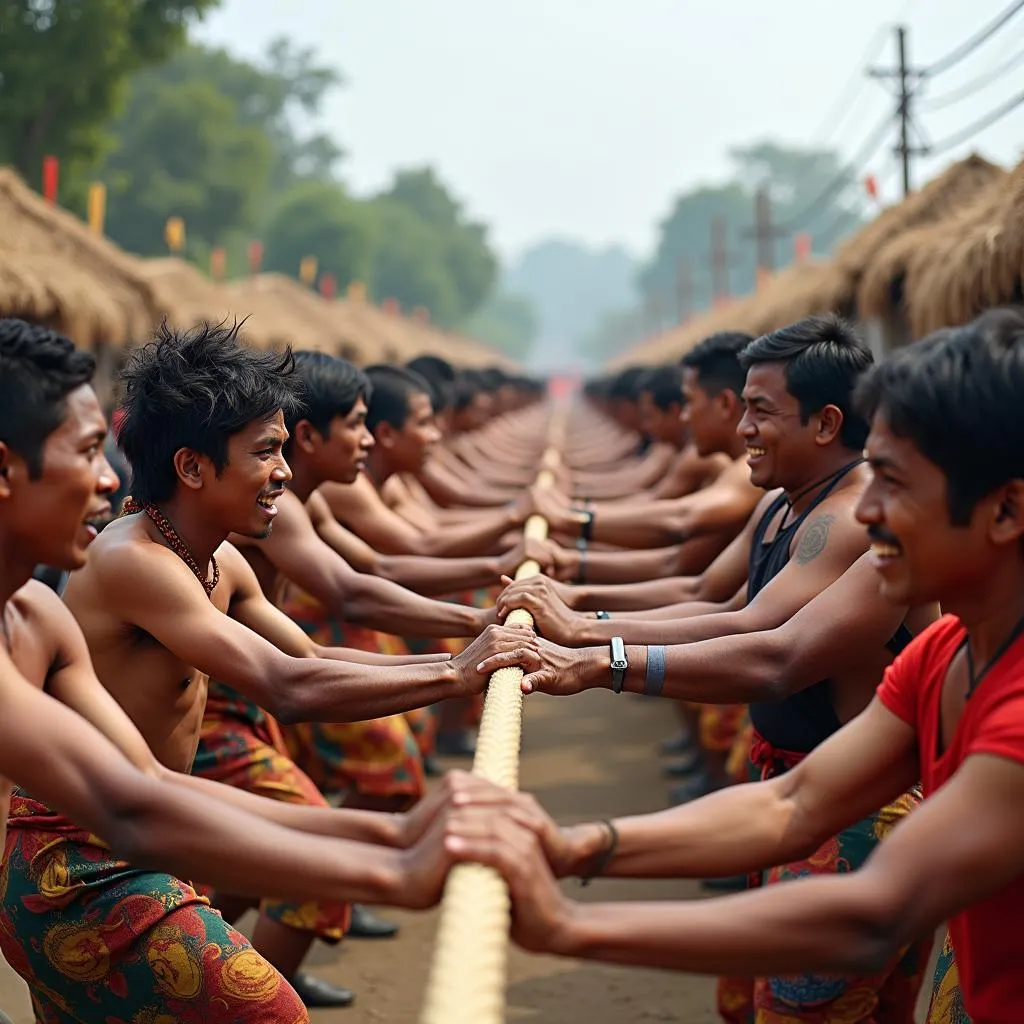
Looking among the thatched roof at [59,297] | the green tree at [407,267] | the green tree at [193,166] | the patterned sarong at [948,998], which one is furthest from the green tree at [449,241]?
the patterned sarong at [948,998]

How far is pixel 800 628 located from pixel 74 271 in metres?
11.8

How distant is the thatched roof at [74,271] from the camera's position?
13078 mm

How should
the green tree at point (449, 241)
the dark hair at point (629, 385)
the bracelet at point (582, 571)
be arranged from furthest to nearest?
the green tree at point (449, 241) → the dark hair at point (629, 385) → the bracelet at point (582, 571)

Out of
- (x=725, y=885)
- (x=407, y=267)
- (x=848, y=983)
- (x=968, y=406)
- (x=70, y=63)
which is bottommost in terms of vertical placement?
(x=848, y=983)

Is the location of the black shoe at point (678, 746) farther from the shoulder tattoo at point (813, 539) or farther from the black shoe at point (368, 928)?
the shoulder tattoo at point (813, 539)

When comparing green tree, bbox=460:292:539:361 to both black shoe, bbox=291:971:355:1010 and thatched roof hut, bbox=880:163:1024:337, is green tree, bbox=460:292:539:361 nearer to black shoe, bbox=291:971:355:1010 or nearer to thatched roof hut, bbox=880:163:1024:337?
thatched roof hut, bbox=880:163:1024:337

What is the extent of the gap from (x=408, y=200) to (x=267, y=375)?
333ft

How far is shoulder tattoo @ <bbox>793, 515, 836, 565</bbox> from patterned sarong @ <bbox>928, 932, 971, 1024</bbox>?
1241mm

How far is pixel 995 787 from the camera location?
235 cm

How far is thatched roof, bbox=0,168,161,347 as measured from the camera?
1308 cm

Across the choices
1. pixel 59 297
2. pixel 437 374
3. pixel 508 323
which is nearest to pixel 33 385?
pixel 437 374

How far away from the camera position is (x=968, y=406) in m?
2.47

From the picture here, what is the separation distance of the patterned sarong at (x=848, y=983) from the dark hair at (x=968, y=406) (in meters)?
1.68

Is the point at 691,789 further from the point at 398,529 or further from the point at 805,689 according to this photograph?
the point at 805,689
